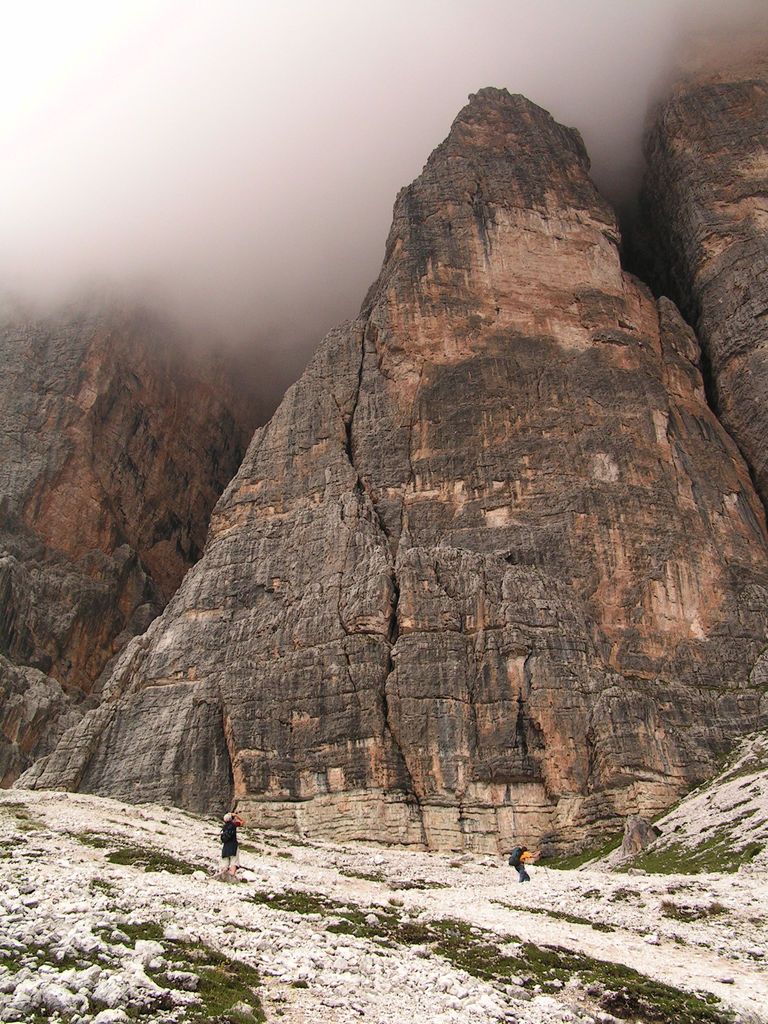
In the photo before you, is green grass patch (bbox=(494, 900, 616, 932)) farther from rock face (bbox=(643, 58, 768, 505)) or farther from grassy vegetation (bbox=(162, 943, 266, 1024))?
rock face (bbox=(643, 58, 768, 505))

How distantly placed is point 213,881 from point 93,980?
13.5 m

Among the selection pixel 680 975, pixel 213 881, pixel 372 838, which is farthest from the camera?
pixel 372 838

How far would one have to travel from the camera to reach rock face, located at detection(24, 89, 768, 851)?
5284 cm

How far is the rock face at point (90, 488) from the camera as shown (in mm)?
75812

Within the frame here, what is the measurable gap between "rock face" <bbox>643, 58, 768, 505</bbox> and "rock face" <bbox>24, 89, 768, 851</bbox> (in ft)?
13.5

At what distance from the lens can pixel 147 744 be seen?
187 feet

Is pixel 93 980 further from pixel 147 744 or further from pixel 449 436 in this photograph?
pixel 449 436

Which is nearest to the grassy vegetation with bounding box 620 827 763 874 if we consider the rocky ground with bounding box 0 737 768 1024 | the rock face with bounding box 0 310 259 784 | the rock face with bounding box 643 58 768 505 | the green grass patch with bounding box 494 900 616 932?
the rocky ground with bounding box 0 737 768 1024

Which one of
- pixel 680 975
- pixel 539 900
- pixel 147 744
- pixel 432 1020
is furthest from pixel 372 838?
pixel 432 1020

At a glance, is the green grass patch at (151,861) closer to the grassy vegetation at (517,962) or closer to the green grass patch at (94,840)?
the green grass patch at (94,840)

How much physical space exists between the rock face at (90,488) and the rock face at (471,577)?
51.8ft

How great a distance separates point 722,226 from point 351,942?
88.3m

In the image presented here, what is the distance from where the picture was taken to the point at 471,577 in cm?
6091

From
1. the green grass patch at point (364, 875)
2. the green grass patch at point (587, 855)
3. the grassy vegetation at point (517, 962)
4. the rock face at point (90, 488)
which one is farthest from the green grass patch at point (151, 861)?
the rock face at point (90, 488)
